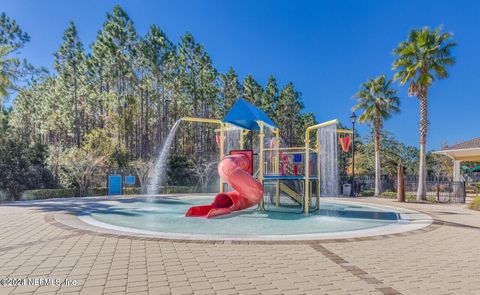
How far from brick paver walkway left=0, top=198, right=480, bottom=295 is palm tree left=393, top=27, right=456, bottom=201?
47.9 feet

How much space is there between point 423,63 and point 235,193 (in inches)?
610

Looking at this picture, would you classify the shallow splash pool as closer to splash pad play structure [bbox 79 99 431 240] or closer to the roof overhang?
splash pad play structure [bbox 79 99 431 240]

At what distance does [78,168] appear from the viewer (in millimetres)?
21016

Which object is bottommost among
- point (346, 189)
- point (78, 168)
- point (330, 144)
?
point (346, 189)

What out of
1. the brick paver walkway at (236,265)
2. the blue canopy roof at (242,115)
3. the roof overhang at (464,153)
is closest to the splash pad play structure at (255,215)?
the blue canopy roof at (242,115)

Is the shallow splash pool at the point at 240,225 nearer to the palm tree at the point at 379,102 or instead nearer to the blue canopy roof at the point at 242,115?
the blue canopy roof at the point at 242,115

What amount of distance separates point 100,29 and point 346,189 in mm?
32249

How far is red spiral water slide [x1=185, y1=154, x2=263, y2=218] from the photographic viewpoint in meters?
11.0

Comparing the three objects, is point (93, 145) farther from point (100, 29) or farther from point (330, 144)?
point (330, 144)

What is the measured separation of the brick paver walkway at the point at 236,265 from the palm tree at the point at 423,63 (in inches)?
575

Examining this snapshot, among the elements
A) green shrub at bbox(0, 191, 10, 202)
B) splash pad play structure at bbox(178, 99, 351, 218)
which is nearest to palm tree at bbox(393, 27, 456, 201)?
splash pad play structure at bbox(178, 99, 351, 218)

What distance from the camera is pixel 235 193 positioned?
1139cm

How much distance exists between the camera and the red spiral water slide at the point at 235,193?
11.0m

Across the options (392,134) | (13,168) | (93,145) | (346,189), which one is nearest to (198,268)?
(13,168)
